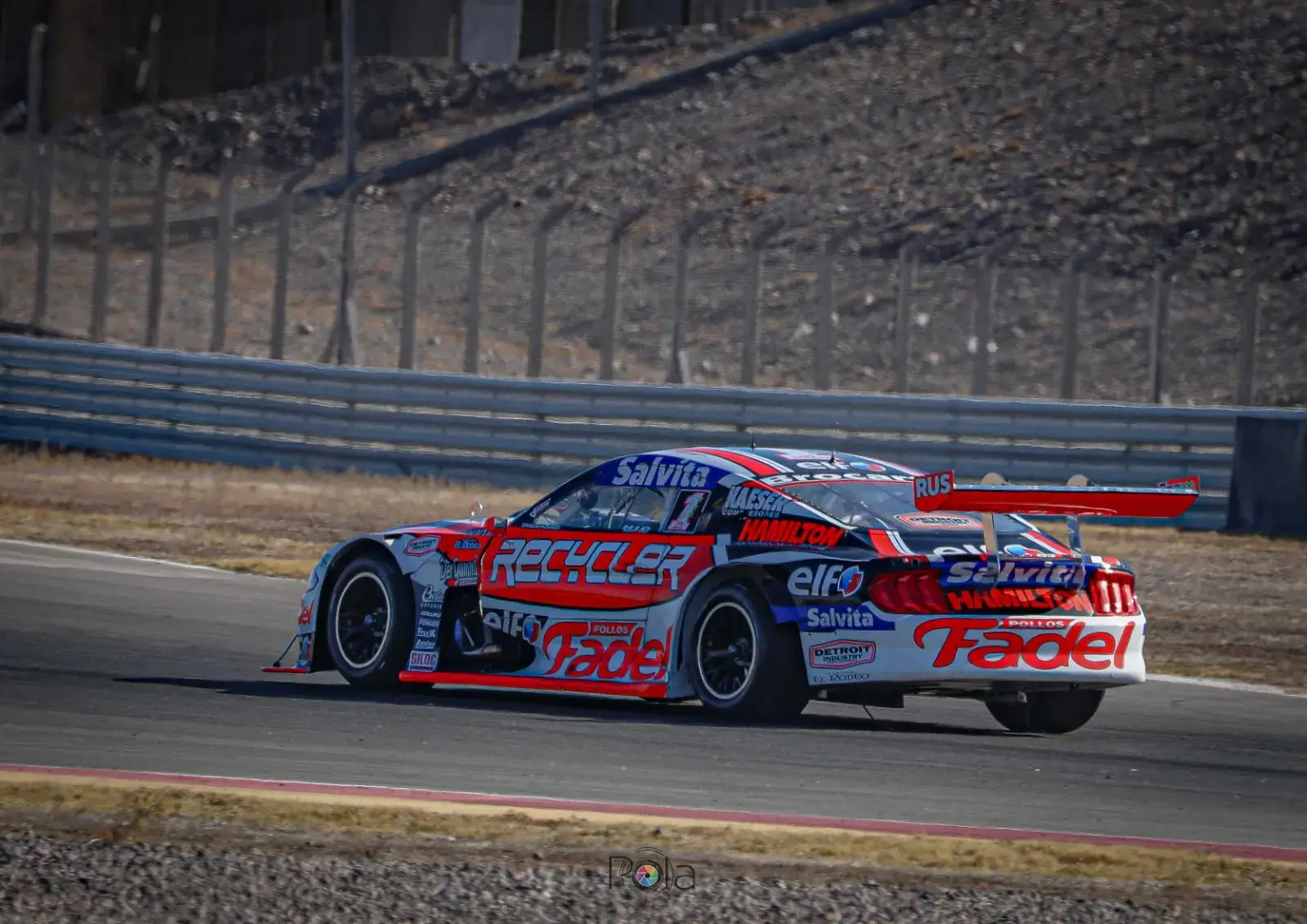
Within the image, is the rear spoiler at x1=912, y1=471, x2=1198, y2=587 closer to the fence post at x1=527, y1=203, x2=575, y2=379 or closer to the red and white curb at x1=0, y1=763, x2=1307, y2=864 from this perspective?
the red and white curb at x1=0, y1=763, x2=1307, y2=864

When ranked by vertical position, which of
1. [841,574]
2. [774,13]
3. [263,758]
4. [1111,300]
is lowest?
[263,758]

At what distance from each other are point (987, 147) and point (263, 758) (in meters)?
29.3

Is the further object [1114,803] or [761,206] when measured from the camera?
[761,206]

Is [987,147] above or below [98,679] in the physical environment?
above

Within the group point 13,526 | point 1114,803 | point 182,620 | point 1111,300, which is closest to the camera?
point 1114,803

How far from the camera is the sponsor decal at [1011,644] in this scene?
30.3 feet

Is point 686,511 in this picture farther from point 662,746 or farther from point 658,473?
point 662,746

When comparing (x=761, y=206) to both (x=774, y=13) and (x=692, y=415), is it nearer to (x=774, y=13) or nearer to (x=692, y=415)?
(x=774, y=13)

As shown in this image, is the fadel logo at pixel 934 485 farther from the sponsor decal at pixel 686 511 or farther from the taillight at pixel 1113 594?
the sponsor decal at pixel 686 511

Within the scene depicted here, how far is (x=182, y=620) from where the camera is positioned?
12945mm

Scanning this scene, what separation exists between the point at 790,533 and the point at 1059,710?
158 cm

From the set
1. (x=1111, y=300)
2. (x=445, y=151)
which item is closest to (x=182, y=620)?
(x=1111, y=300)

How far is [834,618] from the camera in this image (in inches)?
368

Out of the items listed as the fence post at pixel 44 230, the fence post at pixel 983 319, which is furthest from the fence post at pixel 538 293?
the fence post at pixel 44 230
